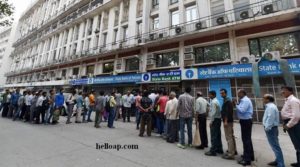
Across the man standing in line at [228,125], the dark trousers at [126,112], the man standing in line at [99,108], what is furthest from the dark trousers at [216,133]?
the dark trousers at [126,112]

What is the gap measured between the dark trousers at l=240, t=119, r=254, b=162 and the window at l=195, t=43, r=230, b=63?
9.41 meters

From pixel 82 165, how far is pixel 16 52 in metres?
60.0

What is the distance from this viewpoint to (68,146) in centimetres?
550

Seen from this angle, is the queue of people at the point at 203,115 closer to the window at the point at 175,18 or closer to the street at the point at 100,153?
the street at the point at 100,153

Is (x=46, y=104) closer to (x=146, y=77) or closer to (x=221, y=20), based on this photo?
(x=146, y=77)

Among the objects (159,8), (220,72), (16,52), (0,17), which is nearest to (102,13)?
(159,8)

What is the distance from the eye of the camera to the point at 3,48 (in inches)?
2295

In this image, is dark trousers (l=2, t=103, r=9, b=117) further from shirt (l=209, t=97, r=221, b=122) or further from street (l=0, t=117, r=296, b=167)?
shirt (l=209, t=97, r=221, b=122)

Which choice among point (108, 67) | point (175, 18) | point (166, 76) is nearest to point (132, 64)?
point (108, 67)

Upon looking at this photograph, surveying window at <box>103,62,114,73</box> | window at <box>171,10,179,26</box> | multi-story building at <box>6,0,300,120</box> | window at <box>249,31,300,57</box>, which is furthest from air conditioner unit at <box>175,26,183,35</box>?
window at <box>103,62,114,73</box>

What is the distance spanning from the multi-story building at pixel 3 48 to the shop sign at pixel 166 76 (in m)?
59.1

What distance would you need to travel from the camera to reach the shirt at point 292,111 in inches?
155

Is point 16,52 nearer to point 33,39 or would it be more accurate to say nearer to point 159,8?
point 33,39

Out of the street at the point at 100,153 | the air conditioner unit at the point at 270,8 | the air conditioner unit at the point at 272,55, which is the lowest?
the street at the point at 100,153
